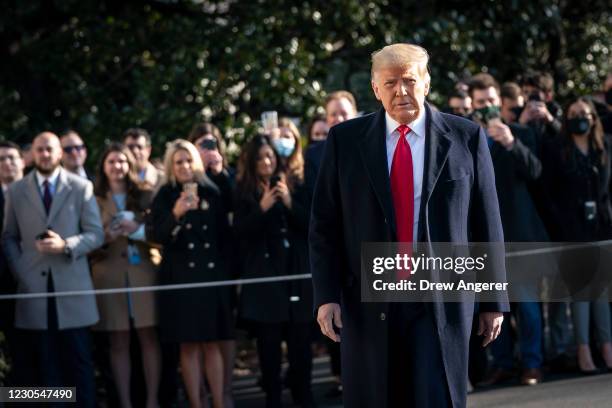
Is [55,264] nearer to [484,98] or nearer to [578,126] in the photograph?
[484,98]

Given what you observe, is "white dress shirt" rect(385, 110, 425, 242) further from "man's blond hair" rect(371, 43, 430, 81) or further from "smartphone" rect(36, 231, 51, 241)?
"smartphone" rect(36, 231, 51, 241)

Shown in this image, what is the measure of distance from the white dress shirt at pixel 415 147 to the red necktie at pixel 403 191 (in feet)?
0.05

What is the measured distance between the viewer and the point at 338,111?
955 cm

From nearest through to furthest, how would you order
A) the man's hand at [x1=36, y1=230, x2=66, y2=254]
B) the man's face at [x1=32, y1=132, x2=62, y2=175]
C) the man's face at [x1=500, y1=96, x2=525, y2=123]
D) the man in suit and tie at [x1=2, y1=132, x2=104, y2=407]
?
1. the man's hand at [x1=36, y1=230, x2=66, y2=254]
2. the man in suit and tie at [x1=2, y1=132, x2=104, y2=407]
3. the man's face at [x1=32, y1=132, x2=62, y2=175]
4. the man's face at [x1=500, y1=96, x2=525, y2=123]

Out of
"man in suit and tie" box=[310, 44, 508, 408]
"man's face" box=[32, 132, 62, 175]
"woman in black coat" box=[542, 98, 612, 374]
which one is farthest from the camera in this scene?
"woman in black coat" box=[542, 98, 612, 374]

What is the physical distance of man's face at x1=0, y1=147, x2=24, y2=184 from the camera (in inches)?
373

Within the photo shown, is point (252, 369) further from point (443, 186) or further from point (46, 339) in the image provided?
point (443, 186)

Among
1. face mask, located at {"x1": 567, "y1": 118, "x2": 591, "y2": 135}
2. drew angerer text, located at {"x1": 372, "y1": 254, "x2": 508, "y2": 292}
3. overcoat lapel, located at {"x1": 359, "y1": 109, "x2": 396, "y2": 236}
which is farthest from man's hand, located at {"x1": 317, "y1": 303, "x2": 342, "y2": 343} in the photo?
face mask, located at {"x1": 567, "y1": 118, "x2": 591, "y2": 135}

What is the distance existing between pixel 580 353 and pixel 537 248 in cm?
86

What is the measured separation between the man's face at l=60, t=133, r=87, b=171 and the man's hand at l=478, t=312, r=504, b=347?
485 centimetres

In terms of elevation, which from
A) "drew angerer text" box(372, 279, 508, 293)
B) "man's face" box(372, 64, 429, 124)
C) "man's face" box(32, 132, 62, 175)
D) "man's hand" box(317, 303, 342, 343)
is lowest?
"man's hand" box(317, 303, 342, 343)

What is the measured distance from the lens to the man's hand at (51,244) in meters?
8.47

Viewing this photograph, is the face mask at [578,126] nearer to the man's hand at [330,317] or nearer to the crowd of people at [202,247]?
the crowd of people at [202,247]

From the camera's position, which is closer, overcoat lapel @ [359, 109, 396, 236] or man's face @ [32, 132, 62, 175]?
overcoat lapel @ [359, 109, 396, 236]
